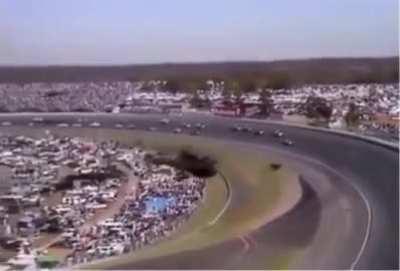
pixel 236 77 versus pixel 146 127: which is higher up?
pixel 236 77

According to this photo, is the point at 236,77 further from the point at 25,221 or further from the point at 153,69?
the point at 25,221

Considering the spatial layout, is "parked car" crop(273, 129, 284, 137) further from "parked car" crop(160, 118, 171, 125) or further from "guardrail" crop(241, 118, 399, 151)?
"parked car" crop(160, 118, 171, 125)

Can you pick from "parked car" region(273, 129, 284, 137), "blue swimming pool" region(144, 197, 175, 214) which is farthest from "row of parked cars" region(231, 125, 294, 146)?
"blue swimming pool" region(144, 197, 175, 214)

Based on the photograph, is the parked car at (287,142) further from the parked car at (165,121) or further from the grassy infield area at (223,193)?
the parked car at (165,121)

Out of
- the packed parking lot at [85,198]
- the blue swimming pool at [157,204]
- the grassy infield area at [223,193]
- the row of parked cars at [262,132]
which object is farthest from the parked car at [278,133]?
the blue swimming pool at [157,204]

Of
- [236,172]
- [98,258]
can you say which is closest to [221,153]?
[236,172]

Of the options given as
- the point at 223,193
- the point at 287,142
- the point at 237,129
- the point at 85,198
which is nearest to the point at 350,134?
the point at 287,142
